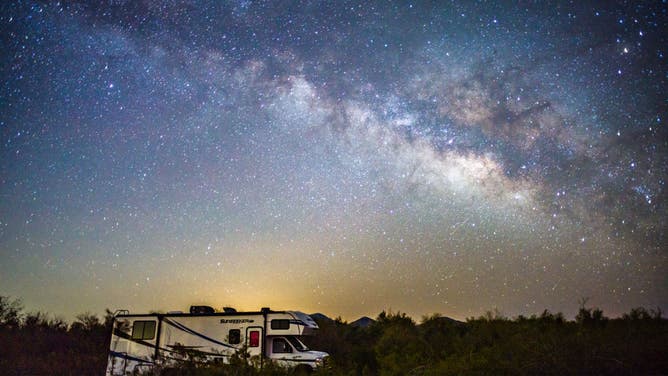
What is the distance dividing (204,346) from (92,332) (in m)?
15.5

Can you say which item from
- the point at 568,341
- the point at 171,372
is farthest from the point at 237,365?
the point at 568,341

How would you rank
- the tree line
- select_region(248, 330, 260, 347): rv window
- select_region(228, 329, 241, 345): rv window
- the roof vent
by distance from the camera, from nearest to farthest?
the tree line, select_region(248, 330, 260, 347): rv window, select_region(228, 329, 241, 345): rv window, the roof vent

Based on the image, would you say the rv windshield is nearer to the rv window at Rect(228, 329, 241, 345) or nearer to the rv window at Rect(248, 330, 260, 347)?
the rv window at Rect(248, 330, 260, 347)

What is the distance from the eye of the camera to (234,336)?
19.1m

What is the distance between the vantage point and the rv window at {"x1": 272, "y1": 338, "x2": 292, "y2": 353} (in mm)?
18750

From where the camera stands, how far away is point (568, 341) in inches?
538

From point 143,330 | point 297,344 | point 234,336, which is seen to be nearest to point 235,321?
point 234,336

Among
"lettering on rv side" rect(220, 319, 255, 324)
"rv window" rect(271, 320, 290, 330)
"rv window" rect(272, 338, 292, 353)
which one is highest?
"lettering on rv side" rect(220, 319, 255, 324)

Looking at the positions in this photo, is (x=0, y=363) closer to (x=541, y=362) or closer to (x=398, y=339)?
(x=398, y=339)

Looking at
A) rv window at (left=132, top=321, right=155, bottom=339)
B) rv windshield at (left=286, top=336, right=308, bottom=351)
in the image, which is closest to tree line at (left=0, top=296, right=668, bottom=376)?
rv windshield at (left=286, top=336, right=308, bottom=351)

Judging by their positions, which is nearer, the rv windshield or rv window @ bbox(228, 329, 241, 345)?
the rv windshield

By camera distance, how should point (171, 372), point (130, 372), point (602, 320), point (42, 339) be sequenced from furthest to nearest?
point (42, 339) → point (602, 320) → point (130, 372) → point (171, 372)

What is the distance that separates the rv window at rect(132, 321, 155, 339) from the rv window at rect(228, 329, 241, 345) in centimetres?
333

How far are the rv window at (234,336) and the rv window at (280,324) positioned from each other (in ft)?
4.58
